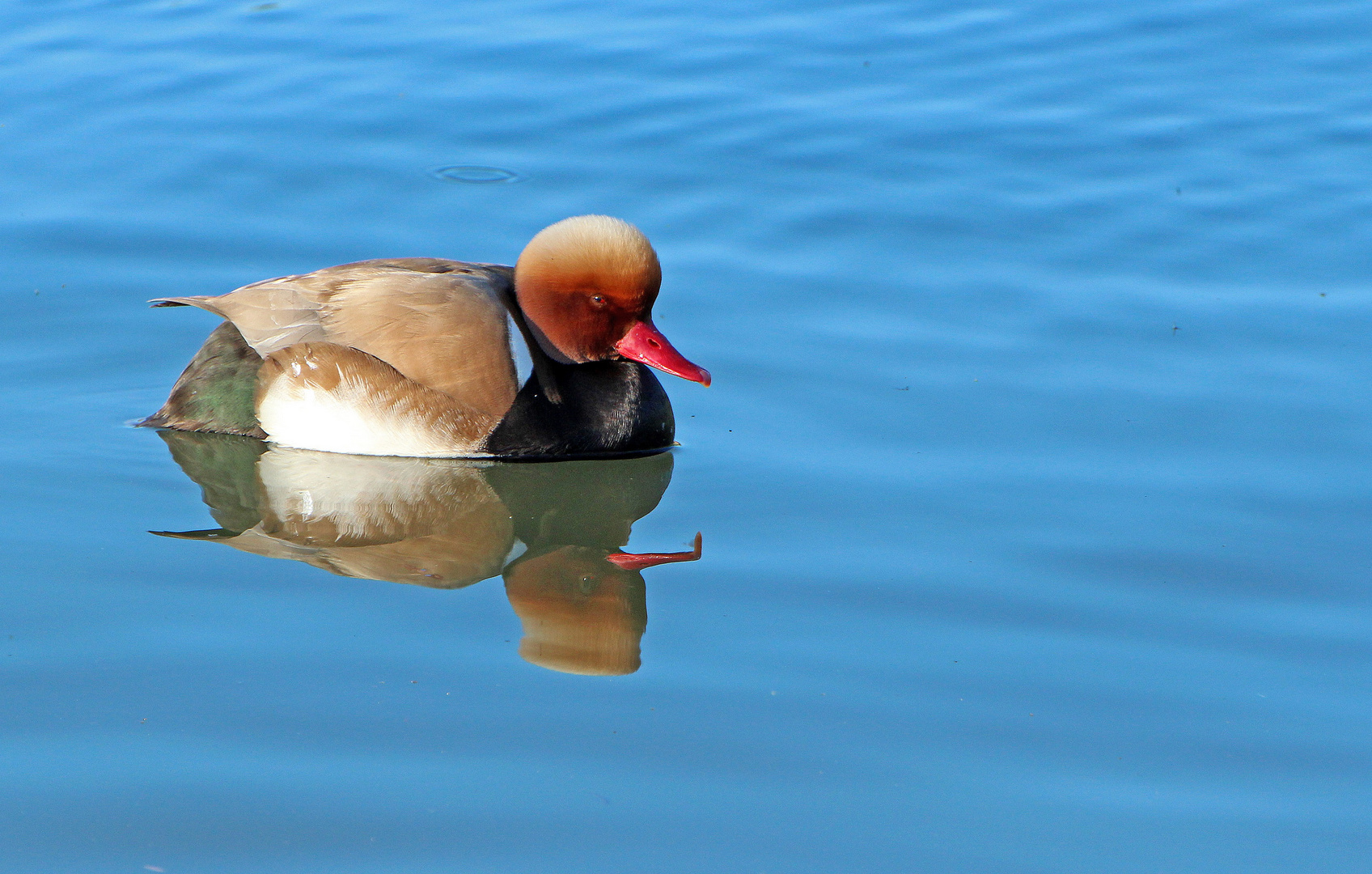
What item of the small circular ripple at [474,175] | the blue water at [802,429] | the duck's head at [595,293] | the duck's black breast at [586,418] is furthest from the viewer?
the small circular ripple at [474,175]

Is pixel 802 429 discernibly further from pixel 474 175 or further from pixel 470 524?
pixel 474 175

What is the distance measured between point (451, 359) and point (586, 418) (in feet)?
1.82

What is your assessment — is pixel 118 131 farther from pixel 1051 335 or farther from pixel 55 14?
pixel 1051 335

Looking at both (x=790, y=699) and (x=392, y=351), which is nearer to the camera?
(x=790, y=699)

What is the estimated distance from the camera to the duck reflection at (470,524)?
4.61 metres

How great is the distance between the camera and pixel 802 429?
5801 mm


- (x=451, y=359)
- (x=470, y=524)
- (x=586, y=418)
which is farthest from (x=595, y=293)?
(x=470, y=524)

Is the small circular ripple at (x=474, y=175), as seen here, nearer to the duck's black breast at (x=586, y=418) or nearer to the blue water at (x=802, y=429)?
the blue water at (x=802, y=429)

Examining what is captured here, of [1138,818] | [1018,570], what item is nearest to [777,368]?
[1018,570]

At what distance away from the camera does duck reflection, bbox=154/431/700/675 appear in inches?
181

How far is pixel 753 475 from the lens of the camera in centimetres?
548

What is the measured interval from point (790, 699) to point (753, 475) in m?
1.49

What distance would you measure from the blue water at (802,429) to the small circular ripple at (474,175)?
0.05m

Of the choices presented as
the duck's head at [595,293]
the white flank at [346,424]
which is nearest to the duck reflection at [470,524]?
the white flank at [346,424]
